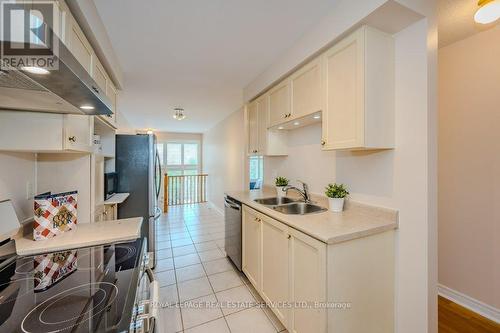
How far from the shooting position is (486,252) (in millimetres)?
1700

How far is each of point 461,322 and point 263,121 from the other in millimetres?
2603

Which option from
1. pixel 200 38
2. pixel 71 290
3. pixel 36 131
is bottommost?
pixel 71 290

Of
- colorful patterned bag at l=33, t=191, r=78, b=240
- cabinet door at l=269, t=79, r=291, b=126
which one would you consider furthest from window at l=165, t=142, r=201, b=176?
colorful patterned bag at l=33, t=191, r=78, b=240

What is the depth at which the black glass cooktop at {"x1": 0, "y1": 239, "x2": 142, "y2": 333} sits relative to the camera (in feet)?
2.20

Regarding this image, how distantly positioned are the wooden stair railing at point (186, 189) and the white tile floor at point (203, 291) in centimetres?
278

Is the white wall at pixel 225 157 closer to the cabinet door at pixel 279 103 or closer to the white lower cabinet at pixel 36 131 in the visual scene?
the cabinet door at pixel 279 103

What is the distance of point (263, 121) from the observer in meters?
2.62

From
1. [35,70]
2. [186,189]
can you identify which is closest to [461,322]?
[35,70]

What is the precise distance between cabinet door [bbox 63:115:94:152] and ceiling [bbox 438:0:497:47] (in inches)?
103

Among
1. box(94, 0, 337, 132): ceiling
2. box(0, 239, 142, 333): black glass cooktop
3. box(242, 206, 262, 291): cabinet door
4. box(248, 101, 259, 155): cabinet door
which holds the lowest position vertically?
box(242, 206, 262, 291): cabinet door

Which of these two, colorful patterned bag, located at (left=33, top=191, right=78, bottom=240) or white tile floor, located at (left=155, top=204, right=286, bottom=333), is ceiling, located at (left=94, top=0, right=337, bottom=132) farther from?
white tile floor, located at (left=155, top=204, right=286, bottom=333)

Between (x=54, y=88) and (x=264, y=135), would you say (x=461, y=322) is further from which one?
(x=54, y=88)

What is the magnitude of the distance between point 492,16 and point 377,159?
1041 millimetres

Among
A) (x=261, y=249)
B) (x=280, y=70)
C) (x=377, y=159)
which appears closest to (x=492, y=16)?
(x=377, y=159)
